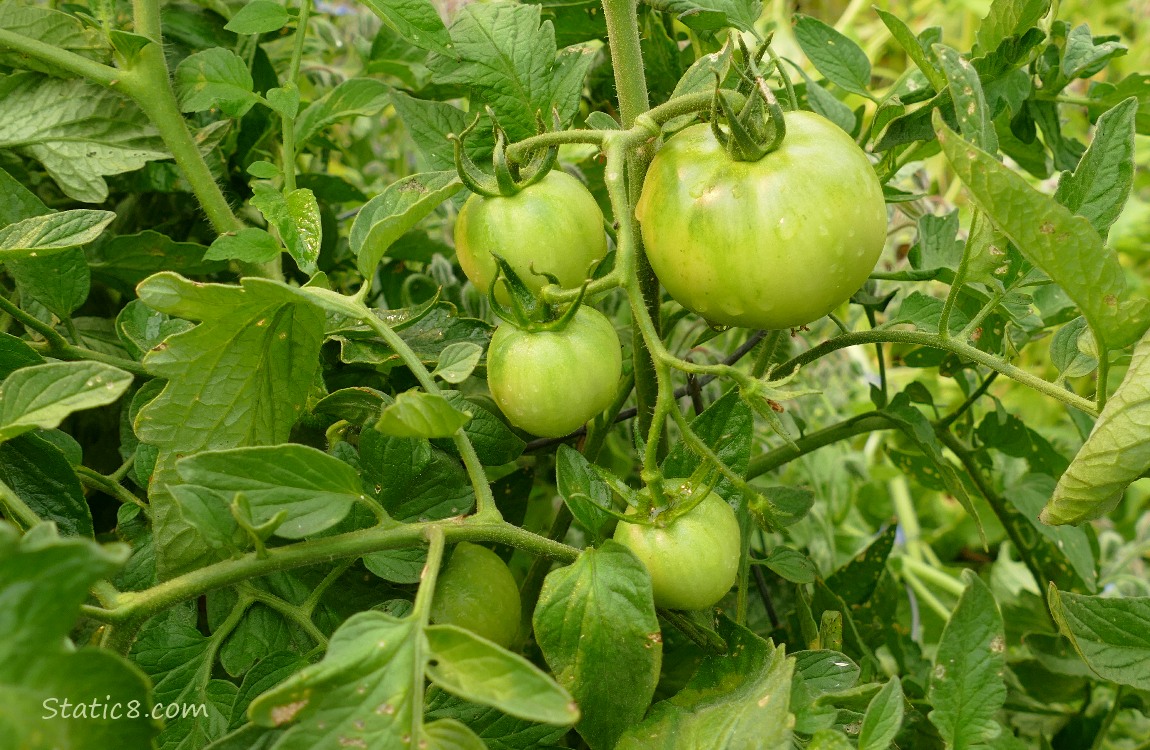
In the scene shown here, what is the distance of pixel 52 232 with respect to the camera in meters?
0.45

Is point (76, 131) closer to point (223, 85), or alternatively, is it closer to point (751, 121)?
point (223, 85)

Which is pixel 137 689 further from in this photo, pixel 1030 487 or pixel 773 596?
pixel 1030 487

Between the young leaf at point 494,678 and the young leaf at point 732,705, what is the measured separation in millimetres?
85

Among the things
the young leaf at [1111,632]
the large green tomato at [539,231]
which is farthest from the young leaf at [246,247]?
the young leaf at [1111,632]

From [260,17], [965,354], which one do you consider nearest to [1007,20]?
[965,354]

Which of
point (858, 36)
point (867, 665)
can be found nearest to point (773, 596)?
point (867, 665)

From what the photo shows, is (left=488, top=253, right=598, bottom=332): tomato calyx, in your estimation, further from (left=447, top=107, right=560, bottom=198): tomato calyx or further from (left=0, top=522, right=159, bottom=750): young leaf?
(left=0, top=522, right=159, bottom=750): young leaf

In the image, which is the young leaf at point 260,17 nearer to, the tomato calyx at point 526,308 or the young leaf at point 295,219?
the young leaf at point 295,219

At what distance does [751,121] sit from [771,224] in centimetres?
5

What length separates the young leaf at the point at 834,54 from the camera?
0.60 m

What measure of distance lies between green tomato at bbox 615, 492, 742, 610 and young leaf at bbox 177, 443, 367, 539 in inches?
4.9

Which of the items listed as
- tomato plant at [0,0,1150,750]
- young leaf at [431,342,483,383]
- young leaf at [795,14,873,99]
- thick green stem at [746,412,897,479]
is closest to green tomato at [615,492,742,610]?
tomato plant at [0,0,1150,750]

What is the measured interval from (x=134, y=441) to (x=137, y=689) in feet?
0.88

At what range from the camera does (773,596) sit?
70cm
